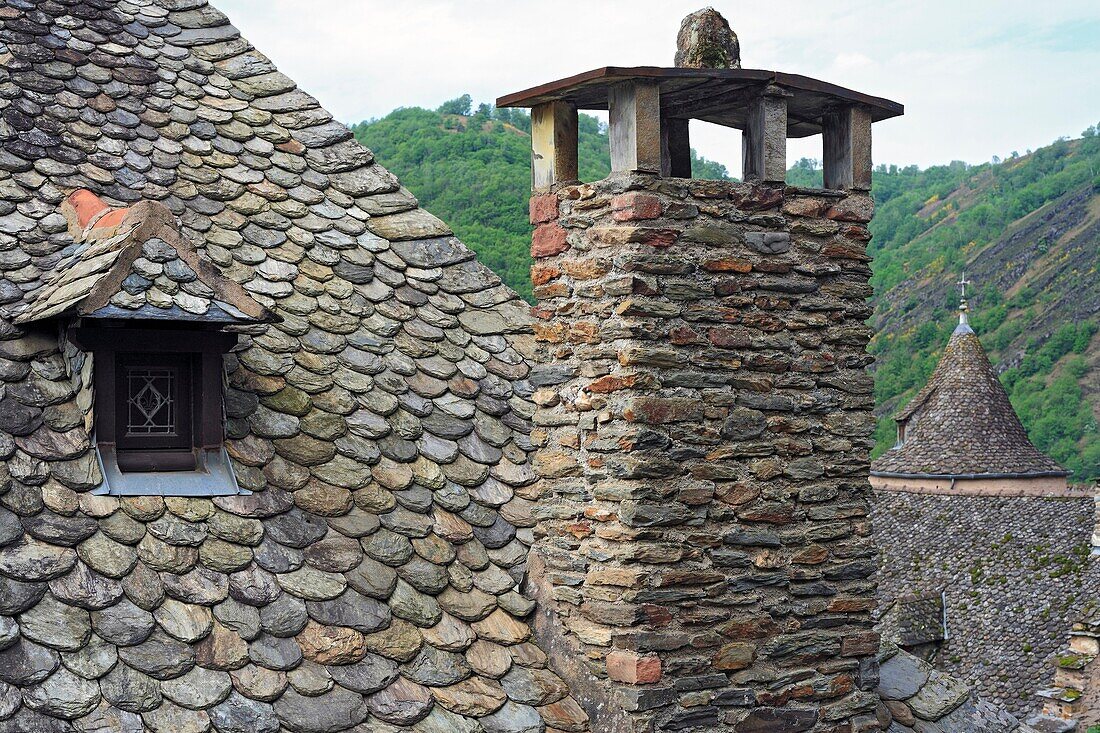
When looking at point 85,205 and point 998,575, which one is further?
point 998,575

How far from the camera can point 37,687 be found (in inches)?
151

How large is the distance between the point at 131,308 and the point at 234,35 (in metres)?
2.78

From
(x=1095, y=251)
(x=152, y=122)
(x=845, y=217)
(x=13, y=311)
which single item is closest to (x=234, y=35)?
(x=152, y=122)

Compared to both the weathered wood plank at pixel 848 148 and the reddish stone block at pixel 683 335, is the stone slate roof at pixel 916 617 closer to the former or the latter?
the weathered wood plank at pixel 848 148

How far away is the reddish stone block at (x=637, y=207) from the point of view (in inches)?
190

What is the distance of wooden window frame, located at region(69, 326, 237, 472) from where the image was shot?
4555 millimetres

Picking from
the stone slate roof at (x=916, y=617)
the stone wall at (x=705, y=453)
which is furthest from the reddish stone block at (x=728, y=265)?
the stone slate roof at (x=916, y=617)

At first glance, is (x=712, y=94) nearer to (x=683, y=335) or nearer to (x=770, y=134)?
(x=770, y=134)

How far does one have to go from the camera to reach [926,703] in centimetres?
582

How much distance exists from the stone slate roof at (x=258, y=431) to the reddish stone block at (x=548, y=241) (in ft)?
2.54

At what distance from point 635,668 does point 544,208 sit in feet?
6.39

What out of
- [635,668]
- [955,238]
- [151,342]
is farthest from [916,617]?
[955,238]

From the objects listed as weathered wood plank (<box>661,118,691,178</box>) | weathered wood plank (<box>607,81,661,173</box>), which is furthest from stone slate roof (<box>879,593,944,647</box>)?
weathered wood plank (<box>607,81,661,173</box>)

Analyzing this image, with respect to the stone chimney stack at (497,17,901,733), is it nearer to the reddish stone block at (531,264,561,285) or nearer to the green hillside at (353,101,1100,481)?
the reddish stone block at (531,264,561,285)
